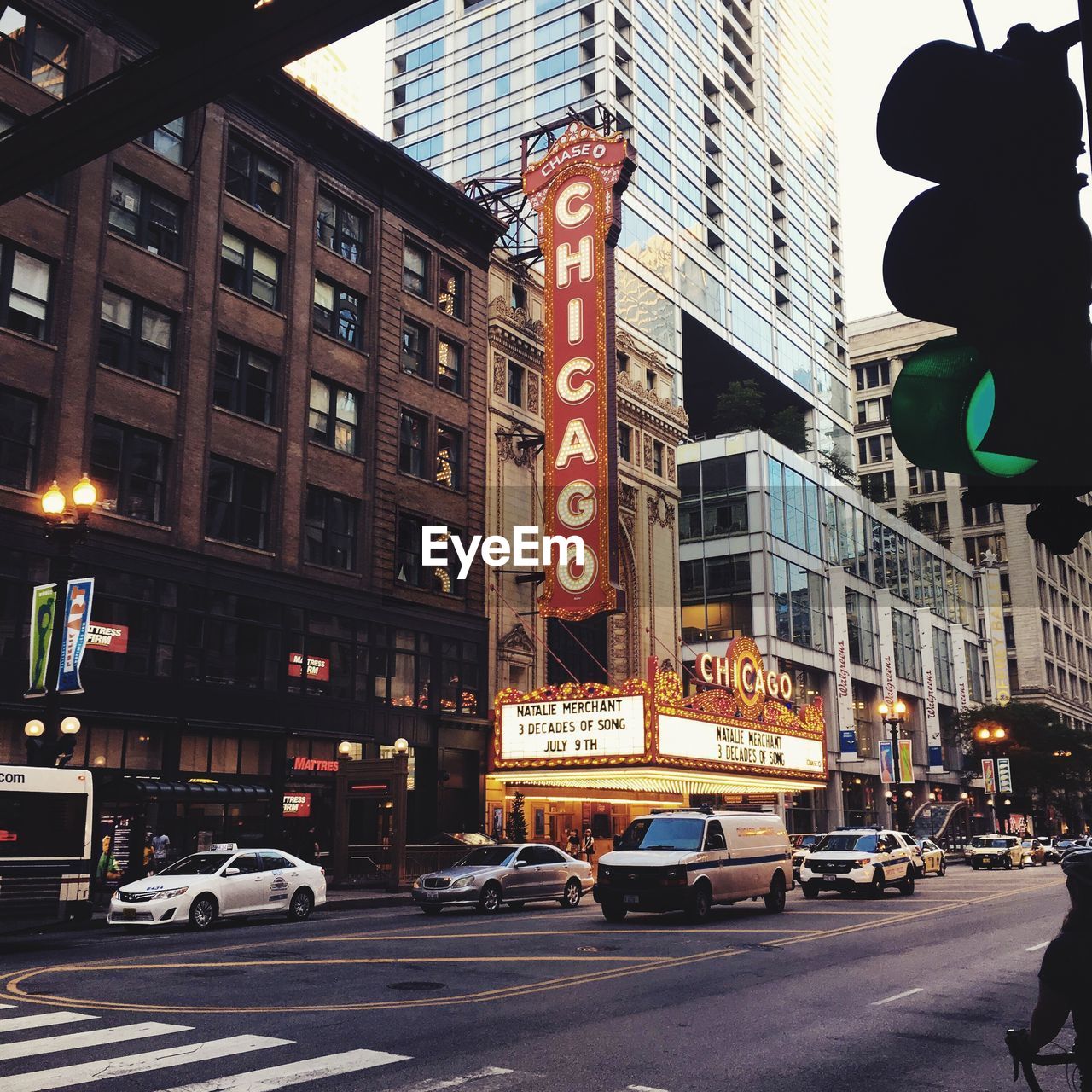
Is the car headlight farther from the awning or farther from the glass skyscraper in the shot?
the glass skyscraper

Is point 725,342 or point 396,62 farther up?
point 396,62

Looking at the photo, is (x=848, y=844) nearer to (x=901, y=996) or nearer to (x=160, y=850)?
(x=160, y=850)

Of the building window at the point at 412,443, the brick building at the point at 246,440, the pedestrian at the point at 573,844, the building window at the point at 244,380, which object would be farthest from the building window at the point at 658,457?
the building window at the point at 244,380

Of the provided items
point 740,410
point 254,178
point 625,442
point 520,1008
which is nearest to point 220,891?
point 520,1008

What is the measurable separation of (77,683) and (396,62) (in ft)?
249

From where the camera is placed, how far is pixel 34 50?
31250 millimetres

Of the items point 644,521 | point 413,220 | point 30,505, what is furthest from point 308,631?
point 644,521

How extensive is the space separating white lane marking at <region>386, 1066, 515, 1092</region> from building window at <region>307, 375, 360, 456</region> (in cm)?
3100

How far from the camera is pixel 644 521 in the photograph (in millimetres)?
55062

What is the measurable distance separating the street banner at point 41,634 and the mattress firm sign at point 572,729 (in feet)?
54.7

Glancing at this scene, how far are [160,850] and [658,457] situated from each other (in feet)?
113

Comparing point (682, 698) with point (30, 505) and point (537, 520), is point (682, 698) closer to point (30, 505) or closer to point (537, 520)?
point (537, 520)

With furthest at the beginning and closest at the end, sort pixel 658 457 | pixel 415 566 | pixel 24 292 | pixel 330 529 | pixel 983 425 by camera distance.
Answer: pixel 658 457, pixel 415 566, pixel 330 529, pixel 24 292, pixel 983 425

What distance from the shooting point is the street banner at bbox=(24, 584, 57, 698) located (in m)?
25.6
